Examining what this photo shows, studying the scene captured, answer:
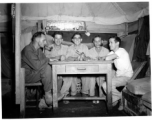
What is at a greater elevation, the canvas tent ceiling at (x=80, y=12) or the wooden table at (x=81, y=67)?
the canvas tent ceiling at (x=80, y=12)

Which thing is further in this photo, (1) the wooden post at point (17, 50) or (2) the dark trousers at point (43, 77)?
(2) the dark trousers at point (43, 77)

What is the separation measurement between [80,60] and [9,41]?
394 centimetres

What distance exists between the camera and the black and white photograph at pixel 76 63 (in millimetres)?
2178

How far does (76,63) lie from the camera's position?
2195mm

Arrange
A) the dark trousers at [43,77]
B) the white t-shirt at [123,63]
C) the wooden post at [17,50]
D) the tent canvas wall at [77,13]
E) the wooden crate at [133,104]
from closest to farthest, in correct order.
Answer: the wooden crate at [133,104], the wooden post at [17,50], the dark trousers at [43,77], the white t-shirt at [123,63], the tent canvas wall at [77,13]

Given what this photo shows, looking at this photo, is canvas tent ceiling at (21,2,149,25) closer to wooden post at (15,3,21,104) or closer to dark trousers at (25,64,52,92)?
wooden post at (15,3,21,104)

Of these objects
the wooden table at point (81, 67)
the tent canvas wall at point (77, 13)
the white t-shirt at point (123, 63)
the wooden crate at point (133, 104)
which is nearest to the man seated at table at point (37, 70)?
the wooden table at point (81, 67)

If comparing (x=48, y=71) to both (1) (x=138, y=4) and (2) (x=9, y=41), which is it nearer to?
(1) (x=138, y=4)

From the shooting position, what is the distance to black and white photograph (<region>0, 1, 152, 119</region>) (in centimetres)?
218

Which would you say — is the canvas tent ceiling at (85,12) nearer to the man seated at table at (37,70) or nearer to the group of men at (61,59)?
the group of men at (61,59)

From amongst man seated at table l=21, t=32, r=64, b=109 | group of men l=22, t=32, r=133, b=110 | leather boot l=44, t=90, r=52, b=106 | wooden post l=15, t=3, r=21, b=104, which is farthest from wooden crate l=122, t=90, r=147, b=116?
wooden post l=15, t=3, r=21, b=104

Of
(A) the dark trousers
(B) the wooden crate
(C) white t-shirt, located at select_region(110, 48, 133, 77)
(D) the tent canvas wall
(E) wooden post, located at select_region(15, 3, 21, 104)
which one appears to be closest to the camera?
(B) the wooden crate

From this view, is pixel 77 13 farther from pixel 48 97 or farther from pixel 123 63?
pixel 48 97

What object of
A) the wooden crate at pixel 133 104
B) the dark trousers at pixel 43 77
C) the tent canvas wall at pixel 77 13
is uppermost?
the tent canvas wall at pixel 77 13
